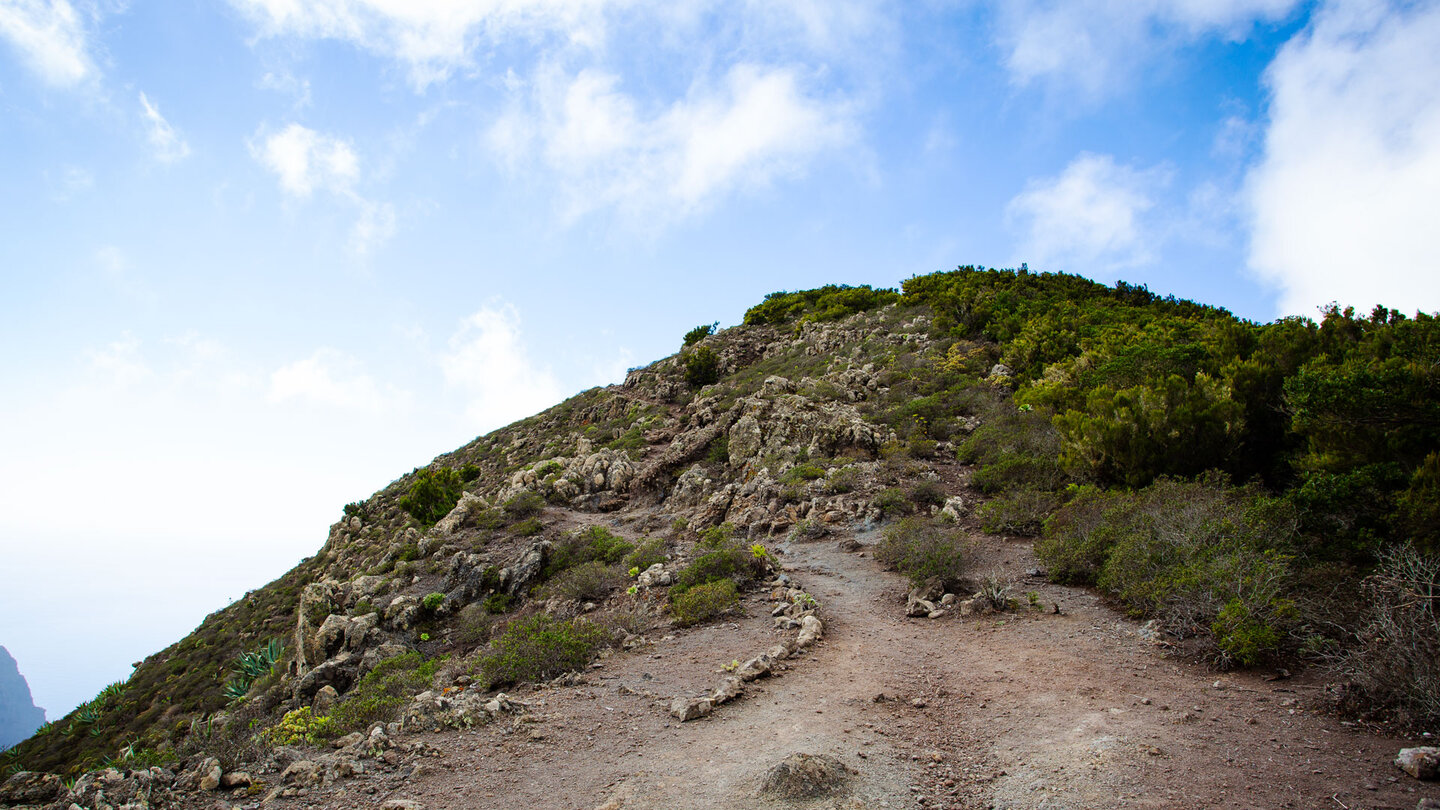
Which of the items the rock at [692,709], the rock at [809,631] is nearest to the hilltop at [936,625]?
the rock at [692,709]

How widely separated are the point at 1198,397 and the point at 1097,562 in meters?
4.41

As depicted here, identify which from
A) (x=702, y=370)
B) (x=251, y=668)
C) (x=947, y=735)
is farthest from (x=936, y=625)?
(x=702, y=370)

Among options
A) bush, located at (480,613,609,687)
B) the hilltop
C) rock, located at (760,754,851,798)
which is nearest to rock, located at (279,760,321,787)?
the hilltop

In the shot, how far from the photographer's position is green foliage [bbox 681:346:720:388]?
1396 inches

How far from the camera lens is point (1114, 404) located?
11.9m

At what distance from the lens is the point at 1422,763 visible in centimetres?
358

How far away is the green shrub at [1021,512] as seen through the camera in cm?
1175

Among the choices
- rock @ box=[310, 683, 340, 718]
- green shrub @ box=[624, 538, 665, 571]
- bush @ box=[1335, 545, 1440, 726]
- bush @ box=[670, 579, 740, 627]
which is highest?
green shrub @ box=[624, 538, 665, 571]

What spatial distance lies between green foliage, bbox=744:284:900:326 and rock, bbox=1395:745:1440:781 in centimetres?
3563

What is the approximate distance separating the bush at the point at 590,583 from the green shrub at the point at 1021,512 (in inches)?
294

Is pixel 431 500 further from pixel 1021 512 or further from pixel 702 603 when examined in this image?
pixel 1021 512

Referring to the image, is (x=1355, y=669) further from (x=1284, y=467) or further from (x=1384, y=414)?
(x=1284, y=467)

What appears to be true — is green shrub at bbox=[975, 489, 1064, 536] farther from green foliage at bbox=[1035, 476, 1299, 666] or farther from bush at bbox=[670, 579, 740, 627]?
bush at bbox=[670, 579, 740, 627]

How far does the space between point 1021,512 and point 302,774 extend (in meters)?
11.6
